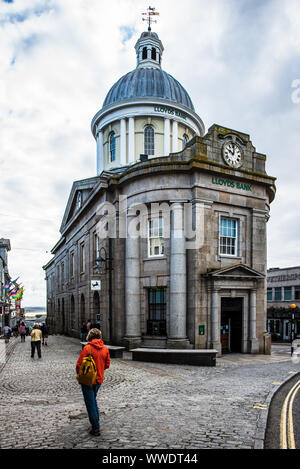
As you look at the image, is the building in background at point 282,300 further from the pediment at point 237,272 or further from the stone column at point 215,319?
the stone column at point 215,319

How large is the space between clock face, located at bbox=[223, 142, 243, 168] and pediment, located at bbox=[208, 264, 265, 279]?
572 centimetres

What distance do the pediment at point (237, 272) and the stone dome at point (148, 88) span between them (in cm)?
1977

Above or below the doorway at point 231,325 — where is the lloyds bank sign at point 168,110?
above

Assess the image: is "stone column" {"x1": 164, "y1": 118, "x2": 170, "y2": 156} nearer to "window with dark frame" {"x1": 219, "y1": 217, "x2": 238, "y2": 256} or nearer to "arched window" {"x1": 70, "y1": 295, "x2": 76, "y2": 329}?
"window with dark frame" {"x1": 219, "y1": 217, "x2": 238, "y2": 256}

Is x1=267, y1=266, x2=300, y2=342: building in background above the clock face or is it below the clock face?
below

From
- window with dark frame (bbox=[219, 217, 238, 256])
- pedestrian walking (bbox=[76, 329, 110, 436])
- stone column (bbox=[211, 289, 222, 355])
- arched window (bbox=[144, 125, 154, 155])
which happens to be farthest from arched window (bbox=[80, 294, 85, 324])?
pedestrian walking (bbox=[76, 329, 110, 436])

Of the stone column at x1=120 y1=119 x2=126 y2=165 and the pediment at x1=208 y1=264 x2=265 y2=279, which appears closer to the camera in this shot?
the pediment at x1=208 y1=264 x2=265 y2=279

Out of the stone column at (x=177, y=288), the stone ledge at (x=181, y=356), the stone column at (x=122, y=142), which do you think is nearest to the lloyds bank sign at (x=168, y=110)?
the stone column at (x=122, y=142)

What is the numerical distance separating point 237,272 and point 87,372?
14.2 meters

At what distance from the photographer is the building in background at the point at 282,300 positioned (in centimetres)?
4619

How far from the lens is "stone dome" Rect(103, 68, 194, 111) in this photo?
34281mm

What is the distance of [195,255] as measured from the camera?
739 inches

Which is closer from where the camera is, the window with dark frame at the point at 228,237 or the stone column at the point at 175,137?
the window with dark frame at the point at 228,237
